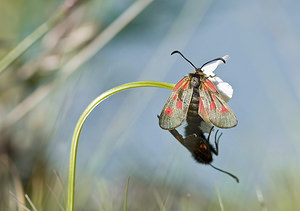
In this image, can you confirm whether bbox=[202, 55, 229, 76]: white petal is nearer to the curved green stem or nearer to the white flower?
the white flower

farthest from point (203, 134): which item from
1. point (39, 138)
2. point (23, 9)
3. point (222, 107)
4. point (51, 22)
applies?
point (23, 9)

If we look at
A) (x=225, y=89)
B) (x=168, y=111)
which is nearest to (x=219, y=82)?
(x=225, y=89)

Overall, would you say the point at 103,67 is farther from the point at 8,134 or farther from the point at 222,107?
the point at 222,107

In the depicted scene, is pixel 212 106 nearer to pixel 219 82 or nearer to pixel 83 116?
pixel 219 82

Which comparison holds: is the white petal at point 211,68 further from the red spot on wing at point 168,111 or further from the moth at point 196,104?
the red spot on wing at point 168,111

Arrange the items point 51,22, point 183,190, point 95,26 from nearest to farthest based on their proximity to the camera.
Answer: point 51,22 < point 183,190 < point 95,26

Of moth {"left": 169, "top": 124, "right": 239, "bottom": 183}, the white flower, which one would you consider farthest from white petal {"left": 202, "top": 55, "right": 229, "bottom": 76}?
moth {"left": 169, "top": 124, "right": 239, "bottom": 183}

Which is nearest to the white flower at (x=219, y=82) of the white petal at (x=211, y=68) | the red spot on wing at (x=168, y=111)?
the white petal at (x=211, y=68)
